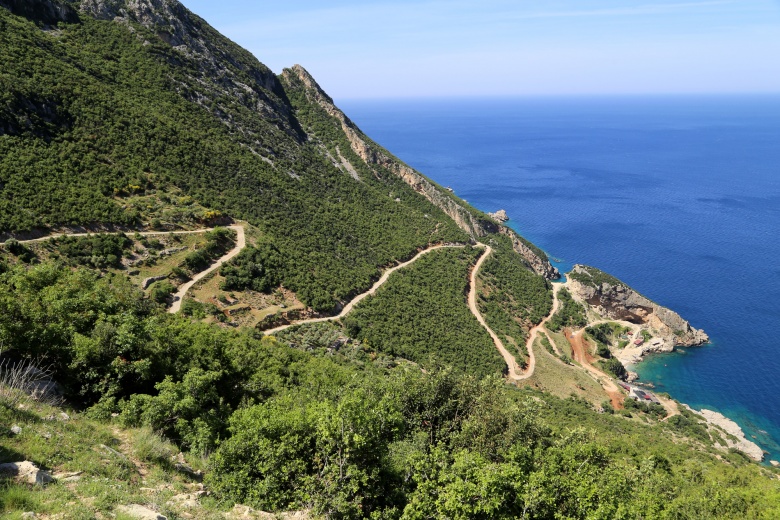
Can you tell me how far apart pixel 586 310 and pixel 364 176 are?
58.6m

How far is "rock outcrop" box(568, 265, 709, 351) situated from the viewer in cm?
8325

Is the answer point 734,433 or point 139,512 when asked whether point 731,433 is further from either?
point 139,512

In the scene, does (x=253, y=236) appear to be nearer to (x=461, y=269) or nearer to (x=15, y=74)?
(x=15, y=74)

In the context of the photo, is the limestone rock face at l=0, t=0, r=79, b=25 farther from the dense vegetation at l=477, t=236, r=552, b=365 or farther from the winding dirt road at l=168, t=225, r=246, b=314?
the dense vegetation at l=477, t=236, r=552, b=365

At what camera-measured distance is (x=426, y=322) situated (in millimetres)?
62625

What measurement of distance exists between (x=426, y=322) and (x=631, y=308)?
178ft

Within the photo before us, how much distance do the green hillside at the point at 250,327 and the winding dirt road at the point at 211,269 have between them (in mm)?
769

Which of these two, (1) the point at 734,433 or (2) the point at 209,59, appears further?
(2) the point at 209,59

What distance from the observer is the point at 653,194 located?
180m

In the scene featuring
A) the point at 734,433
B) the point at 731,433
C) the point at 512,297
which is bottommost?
the point at 731,433

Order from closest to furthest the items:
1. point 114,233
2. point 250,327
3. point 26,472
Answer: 1. point 26,472
2. point 250,327
3. point 114,233

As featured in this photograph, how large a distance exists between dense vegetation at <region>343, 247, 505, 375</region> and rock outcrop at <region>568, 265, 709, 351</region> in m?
34.7

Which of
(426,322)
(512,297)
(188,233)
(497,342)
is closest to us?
(188,233)

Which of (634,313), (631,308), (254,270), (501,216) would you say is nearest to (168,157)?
(254,270)
